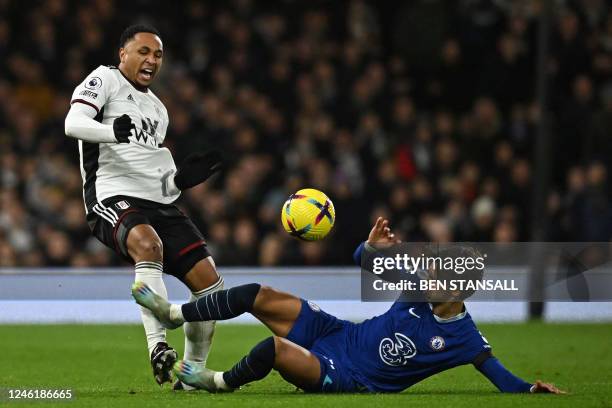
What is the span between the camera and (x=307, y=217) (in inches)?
311

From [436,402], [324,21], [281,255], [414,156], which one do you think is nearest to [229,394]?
[436,402]

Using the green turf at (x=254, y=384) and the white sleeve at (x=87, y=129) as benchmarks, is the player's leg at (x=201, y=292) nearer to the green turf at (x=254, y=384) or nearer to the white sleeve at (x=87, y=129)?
the green turf at (x=254, y=384)

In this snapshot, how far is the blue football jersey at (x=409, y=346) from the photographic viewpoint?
729 centimetres

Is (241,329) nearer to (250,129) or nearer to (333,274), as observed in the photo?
(333,274)

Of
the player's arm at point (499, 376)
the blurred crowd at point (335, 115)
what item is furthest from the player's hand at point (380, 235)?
the blurred crowd at point (335, 115)

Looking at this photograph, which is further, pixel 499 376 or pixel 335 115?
pixel 335 115

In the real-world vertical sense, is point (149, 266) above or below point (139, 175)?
below

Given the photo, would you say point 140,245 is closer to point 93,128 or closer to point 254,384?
point 93,128

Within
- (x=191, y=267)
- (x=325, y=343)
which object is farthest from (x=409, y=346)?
(x=191, y=267)

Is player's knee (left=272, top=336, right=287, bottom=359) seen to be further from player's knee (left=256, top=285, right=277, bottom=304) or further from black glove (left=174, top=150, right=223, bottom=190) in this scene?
black glove (left=174, top=150, right=223, bottom=190)

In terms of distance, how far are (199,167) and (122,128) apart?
0.68 m

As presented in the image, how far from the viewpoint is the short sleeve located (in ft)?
26.1

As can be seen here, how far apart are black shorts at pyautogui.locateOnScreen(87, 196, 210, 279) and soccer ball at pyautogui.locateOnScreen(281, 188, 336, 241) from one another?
0.67 m

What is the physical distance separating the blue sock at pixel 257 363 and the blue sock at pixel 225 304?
0.97 ft
